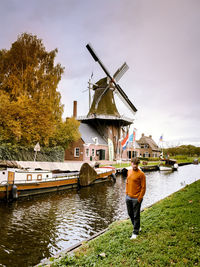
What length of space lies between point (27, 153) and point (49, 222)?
47.3 feet

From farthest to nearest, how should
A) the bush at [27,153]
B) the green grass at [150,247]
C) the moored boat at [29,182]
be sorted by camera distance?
the bush at [27,153]
the moored boat at [29,182]
the green grass at [150,247]

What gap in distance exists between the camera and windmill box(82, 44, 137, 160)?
4091 cm

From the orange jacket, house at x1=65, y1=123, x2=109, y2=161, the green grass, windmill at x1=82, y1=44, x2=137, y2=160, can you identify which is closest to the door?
the green grass

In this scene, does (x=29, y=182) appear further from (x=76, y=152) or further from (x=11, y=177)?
(x=76, y=152)

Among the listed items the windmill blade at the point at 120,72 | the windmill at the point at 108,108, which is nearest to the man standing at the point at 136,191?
the windmill at the point at 108,108

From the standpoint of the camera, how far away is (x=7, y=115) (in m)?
17.8

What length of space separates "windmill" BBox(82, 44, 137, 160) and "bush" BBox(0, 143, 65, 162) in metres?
15.6

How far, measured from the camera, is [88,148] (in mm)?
35719

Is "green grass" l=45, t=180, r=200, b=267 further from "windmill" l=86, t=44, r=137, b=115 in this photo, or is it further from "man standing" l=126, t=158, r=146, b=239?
"windmill" l=86, t=44, r=137, b=115

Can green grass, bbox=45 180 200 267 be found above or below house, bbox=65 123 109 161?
below

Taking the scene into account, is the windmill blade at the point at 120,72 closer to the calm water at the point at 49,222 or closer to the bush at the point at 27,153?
the bush at the point at 27,153

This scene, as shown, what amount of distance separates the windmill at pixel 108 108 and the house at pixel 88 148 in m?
2.05

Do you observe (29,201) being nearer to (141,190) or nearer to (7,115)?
(7,115)

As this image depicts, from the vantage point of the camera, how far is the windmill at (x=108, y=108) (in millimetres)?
40906
